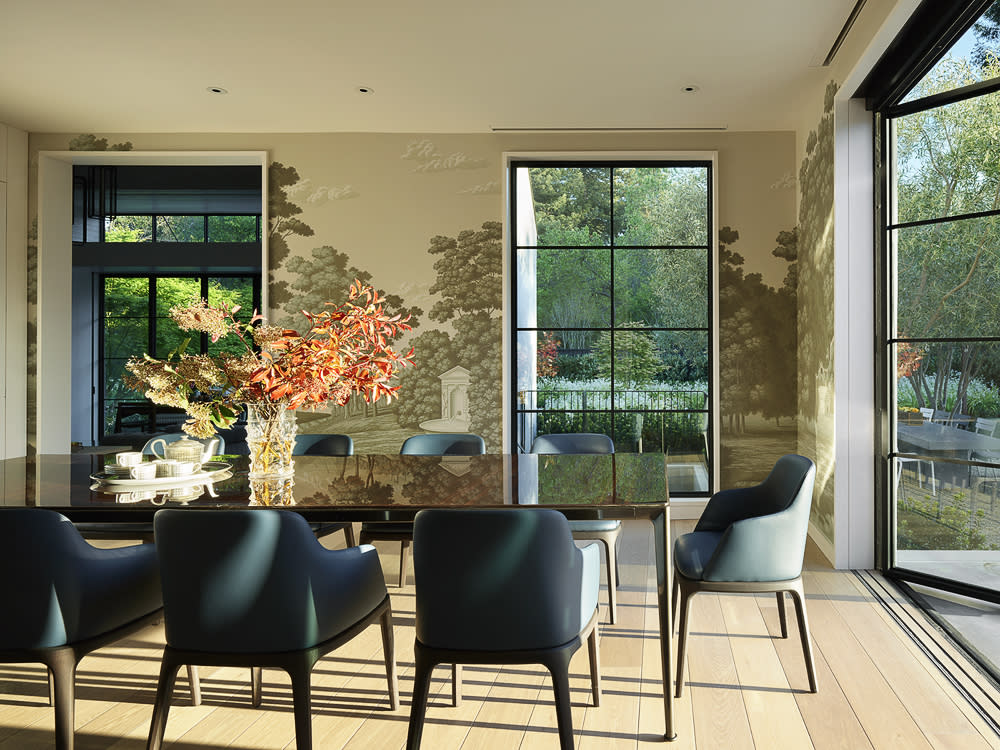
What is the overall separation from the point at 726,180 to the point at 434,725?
4.79 m

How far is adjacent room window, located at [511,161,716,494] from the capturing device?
20.0 feet

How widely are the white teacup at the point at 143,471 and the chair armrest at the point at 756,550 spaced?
210 centimetres

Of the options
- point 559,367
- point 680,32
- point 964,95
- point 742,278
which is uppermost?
point 680,32

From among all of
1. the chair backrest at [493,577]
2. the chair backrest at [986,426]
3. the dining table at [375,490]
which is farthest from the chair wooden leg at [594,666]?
the chair backrest at [986,426]

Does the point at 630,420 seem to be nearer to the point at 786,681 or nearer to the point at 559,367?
the point at 559,367

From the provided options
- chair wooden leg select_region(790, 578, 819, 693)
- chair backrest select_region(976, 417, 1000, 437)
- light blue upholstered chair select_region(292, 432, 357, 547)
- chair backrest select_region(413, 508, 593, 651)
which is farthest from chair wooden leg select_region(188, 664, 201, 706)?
chair backrest select_region(976, 417, 1000, 437)

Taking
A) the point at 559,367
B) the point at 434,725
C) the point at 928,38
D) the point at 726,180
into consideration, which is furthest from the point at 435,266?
the point at 434,725

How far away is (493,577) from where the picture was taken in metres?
2.03

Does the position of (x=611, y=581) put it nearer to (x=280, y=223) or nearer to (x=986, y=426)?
(x=986, y=426)

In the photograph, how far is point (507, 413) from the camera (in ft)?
20.0

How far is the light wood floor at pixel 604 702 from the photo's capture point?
2.51m

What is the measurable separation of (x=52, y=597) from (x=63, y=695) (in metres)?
0.29

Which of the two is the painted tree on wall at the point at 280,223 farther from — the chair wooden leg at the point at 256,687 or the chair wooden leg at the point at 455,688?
the chair wooden leg at the point at 455,688

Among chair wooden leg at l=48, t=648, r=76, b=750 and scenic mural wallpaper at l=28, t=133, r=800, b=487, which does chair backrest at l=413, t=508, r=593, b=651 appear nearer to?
chair wooden leg at l=48, t=648, r=76, b=750
